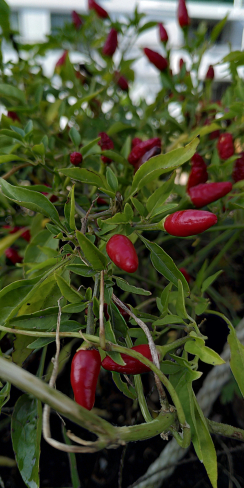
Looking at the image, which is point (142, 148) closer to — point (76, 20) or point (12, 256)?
point (12, 256)

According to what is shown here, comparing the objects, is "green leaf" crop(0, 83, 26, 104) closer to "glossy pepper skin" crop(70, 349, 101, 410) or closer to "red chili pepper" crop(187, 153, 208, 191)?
"red chili pepper" crop(187, 153, 208, 191)

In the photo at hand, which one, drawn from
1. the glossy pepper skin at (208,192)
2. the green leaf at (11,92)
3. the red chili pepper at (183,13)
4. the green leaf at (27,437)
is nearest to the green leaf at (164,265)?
the glossy pepper skin at (208,192)

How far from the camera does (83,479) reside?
23.1 inches

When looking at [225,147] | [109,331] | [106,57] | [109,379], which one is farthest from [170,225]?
[106,57]

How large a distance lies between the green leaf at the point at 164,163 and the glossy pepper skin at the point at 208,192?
101 mm

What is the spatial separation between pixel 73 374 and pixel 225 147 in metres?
0.46

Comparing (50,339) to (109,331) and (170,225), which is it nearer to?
(109,331)

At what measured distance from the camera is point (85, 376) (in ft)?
1.04

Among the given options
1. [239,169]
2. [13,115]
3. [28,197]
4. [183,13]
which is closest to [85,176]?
[28,197]

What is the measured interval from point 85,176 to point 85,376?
0.21m

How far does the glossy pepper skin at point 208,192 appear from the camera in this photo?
431 mm

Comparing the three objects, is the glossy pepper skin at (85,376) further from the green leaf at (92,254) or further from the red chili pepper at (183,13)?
the red chili pepper at (183,13)

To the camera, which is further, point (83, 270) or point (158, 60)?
point (158, 60)

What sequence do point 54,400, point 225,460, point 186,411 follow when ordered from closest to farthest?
point 54,400, point 186,411, point 225,460
